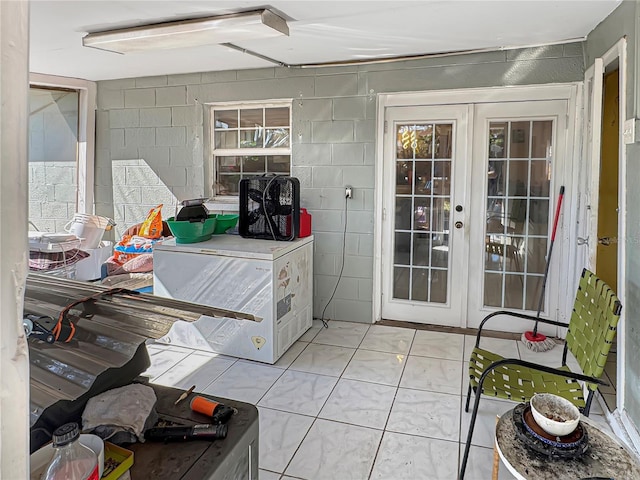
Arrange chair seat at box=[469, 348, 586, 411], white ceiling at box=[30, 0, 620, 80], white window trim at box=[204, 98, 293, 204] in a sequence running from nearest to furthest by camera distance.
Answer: chair seat at box=[469, 348, 586, 411] < white ceiling at box=[30, 0, 620, 80] < white window trim at box=[204, 98, 293, 204]

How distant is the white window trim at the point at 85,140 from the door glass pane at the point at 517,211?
4.23m

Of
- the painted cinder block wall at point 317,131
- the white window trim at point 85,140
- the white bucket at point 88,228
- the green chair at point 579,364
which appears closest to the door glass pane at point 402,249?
the painted cinder block wall at point 317,131

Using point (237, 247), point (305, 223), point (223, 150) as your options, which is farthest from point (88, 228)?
point (305, 223)

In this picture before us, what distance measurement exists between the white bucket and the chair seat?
13.1ft

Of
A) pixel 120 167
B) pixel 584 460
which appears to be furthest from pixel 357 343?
pixel 120 167

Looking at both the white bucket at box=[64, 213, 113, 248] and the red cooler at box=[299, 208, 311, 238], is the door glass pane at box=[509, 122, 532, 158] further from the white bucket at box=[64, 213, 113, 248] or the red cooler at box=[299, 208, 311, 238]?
the white bucket at box=[64, 213, 113, 248]

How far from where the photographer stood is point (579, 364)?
2311mm

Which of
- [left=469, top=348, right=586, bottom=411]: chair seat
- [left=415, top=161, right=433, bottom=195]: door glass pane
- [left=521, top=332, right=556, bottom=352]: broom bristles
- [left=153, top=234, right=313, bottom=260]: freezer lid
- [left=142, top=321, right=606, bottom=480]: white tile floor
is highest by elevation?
[left=415, top=161, right=433, bottom=195]: door glass pane

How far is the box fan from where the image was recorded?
3.76m

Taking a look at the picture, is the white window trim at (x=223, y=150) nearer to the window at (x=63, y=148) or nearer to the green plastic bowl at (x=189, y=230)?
the green plastic bowl at (x=189, y=230)

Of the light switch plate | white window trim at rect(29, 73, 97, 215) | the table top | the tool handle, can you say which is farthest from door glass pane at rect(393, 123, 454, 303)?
white window trim at rect(29, 73, 97, 215)

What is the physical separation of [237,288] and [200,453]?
2387 mm

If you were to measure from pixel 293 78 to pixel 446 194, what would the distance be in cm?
177

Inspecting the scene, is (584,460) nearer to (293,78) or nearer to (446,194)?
(446,194)
